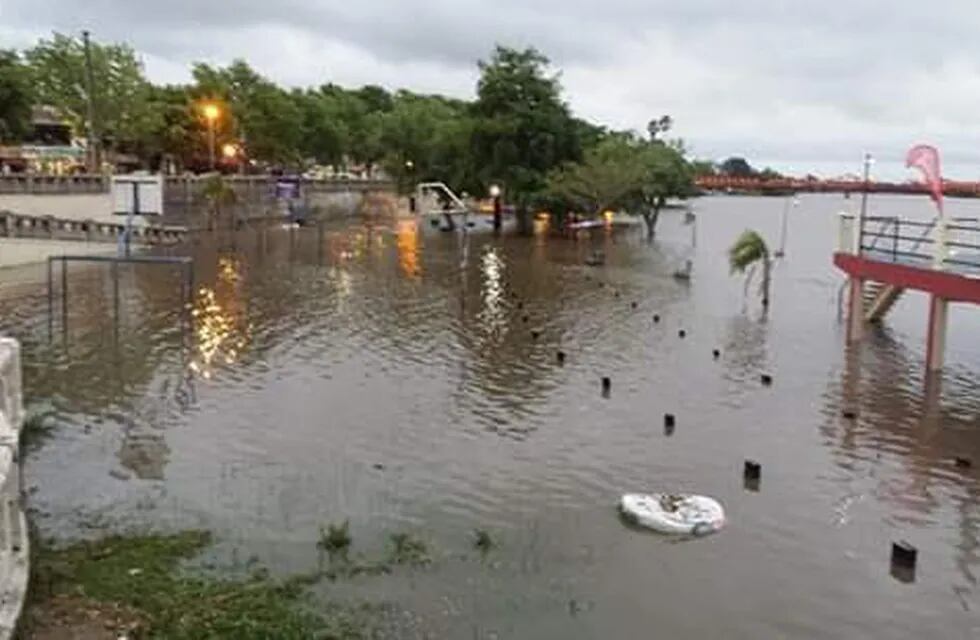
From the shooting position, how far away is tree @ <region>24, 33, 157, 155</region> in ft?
267

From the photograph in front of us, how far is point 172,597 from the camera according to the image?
12.2 meters

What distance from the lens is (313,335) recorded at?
33062mm

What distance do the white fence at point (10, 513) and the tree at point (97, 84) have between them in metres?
72.6

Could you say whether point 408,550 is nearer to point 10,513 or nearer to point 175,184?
point 10,513

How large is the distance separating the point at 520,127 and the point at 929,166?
5179 centimetres

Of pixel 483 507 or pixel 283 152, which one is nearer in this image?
pixel 483 507

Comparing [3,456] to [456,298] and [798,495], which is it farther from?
[456,298]

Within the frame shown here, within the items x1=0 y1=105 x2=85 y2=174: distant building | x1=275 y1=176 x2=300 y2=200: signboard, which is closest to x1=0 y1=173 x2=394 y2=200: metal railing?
x1=275 y1=176 x2=300 y2=200: signboard

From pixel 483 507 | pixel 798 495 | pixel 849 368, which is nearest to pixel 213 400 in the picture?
pixel 483 507

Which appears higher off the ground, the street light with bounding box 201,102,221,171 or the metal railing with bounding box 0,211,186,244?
the street light with bounding box 201,102,221,171

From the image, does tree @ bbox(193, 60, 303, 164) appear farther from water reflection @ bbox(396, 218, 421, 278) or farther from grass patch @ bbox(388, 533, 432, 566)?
grass patch @ bbox(388, 533, 432, 566)

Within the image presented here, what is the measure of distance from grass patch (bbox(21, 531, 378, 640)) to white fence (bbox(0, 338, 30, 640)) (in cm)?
39

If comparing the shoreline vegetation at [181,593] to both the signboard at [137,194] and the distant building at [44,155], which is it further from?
the distant building at [44,155]

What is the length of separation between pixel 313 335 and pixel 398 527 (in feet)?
59.8
